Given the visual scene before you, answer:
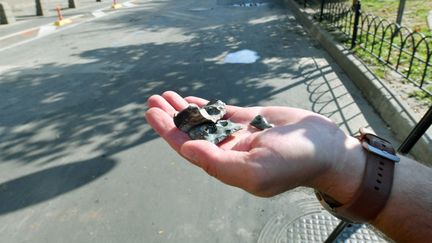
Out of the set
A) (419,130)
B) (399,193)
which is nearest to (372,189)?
(399,193)

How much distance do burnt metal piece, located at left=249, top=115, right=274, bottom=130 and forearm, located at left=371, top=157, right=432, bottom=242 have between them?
0.78 m

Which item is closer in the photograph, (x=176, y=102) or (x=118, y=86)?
(x=176, y=102)

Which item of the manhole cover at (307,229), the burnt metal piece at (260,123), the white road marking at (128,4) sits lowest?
the manhole cover at (307,229)

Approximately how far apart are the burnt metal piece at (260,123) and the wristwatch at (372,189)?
59 centimetres

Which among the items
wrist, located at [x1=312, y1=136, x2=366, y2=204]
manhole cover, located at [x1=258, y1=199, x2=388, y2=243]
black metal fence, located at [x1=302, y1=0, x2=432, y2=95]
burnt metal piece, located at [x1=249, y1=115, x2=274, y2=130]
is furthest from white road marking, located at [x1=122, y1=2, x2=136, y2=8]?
wrist, located at [x1=312, y1=136, x2=366, y2=204]

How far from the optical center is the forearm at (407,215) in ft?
4.85

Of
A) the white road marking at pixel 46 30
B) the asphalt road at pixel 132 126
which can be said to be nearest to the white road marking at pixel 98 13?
the white road marking at pixel 46 30

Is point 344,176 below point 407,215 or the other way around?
the other way around

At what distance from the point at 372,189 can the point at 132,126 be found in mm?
3431

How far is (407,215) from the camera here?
149 cm

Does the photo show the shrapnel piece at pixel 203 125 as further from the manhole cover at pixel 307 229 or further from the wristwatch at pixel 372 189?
the manhole cover at pixel 307 229

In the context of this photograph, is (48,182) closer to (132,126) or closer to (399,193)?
(132,126)

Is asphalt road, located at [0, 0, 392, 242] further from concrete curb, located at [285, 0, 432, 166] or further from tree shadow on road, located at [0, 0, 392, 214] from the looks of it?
concrete curb, located at [285, 0, 432, 166]

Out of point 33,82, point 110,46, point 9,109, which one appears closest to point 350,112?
point 9,109
